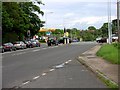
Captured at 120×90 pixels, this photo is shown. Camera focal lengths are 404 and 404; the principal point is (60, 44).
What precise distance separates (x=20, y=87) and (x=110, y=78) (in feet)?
12.0

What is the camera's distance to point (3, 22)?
62.0m

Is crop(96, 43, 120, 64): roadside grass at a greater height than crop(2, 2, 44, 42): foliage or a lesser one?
lesser

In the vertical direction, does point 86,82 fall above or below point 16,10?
below

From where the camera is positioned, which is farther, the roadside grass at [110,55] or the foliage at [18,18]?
the foliage at [18,18]

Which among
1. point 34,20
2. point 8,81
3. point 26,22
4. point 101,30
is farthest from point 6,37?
point 101,30

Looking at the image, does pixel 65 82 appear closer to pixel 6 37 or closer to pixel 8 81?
pixel 8 81

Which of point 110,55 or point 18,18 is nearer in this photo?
point 110,55

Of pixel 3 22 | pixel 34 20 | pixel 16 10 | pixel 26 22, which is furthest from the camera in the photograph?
pixel 34 20

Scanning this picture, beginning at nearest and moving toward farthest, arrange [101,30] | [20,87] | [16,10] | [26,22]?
1. [20,87]
2. [16,10]
3. [26,22]
4. [101,30]

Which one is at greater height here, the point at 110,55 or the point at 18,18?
the point at 18,18

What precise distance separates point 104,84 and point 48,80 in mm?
2550

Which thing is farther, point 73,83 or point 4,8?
point 4,8

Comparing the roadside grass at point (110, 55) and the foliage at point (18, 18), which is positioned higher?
the foliage at point (18, 18)

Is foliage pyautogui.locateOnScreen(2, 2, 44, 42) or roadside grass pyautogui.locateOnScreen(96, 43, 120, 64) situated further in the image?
foliage pyautogui.locateOnScreen(2, 2, 44, 42)
